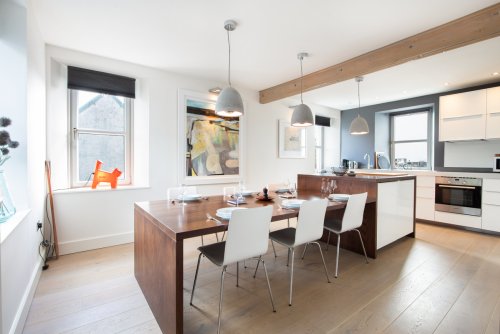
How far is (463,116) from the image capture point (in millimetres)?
4055

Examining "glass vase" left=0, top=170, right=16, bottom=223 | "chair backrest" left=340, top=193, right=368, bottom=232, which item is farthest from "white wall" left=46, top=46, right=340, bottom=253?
"chair backrest" left=340, top=193, right=368, bottom=232

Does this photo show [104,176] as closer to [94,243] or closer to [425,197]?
[94,243]

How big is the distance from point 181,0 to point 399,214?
3.50 m

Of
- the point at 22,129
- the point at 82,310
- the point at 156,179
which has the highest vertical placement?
the point at 22,129

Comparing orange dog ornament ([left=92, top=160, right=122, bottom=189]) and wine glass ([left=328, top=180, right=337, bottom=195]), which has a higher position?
orange dog ornament ([left=92, top=160, right=122, bottom=189])

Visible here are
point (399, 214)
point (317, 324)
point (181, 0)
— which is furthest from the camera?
point (399, 214)

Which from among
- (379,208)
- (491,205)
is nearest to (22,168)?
(379,208)

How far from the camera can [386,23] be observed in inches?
90.4

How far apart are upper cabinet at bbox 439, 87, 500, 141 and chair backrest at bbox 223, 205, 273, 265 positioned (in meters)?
4.28

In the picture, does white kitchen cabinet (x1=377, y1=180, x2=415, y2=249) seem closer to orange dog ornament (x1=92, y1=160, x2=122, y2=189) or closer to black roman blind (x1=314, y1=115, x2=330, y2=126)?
black roman blind (x1=314, y1=115, x2=330, y2=126)

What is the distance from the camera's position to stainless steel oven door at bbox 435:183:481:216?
377 cm

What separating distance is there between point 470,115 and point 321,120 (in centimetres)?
267

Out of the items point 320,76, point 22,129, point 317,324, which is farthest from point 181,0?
point 317,324

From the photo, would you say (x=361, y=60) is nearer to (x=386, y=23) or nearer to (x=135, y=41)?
(x=386, y=23)
